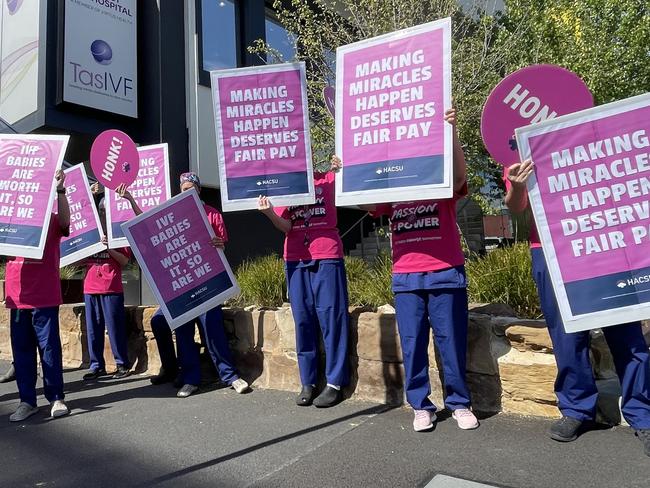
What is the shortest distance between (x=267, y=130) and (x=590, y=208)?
7.25 feet

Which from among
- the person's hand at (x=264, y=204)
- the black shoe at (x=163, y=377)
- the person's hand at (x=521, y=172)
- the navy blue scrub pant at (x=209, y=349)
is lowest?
the black shoe at (x=163, y=377)

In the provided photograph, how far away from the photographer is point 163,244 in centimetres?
466

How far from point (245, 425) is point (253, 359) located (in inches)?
46.0

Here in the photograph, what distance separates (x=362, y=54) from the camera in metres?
3.54

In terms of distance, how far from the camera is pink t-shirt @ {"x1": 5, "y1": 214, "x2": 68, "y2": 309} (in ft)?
13.8

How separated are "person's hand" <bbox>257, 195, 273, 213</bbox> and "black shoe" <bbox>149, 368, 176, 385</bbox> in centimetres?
217

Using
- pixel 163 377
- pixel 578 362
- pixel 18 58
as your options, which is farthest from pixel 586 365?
pixel 18 58

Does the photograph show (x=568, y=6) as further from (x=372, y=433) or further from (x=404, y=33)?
(x=372, y=433)

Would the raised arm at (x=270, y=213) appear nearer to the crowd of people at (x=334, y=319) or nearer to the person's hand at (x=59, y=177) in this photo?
the crowd of people at (x=334, y=319)

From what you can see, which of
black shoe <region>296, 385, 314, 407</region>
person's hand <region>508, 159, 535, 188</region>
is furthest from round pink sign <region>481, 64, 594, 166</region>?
black shoe <region>296, 385, 314, 407</region>

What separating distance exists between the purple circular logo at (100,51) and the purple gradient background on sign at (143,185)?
5.40 m

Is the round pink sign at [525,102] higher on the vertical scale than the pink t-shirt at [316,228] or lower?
higher

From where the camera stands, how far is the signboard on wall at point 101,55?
31.6 ft

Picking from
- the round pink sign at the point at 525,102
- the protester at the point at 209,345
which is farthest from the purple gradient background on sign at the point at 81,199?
the round pink sign at the point at 525,102
